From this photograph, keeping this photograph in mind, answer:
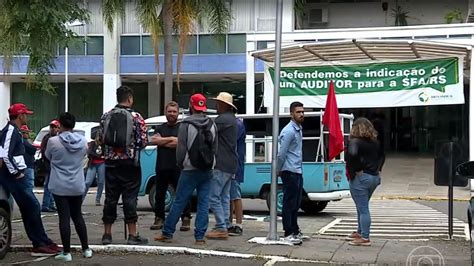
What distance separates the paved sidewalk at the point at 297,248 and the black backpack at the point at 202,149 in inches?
42.1

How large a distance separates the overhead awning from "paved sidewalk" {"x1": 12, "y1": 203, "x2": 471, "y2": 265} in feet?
23.5

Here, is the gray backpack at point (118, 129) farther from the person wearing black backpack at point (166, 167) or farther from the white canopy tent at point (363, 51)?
the white canopy tent at point (363, 51)

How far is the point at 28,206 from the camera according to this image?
8.50 meters

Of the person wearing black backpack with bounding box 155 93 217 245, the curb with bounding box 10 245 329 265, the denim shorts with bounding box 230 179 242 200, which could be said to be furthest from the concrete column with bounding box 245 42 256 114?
the curb with bounding box 10 245 329 265

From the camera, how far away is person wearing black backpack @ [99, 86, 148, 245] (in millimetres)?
8375

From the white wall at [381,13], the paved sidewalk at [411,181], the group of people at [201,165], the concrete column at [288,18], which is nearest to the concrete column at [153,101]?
the concrete column at [288,18]

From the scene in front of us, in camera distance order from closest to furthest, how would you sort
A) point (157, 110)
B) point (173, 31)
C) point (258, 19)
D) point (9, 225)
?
1. point (9, 225)
2. point (173, 31)
3. point (258, 19)
4. point (157, 110)

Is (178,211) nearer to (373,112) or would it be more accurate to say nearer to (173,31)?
(173,31)

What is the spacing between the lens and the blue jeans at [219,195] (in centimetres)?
907

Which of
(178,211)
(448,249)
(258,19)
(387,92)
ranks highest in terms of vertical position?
(258,19)

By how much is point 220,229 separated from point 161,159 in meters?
1.47

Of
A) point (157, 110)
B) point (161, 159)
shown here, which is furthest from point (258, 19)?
point (161, 159)

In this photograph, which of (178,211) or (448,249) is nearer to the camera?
(178,211)

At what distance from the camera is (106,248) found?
8.52 meters
